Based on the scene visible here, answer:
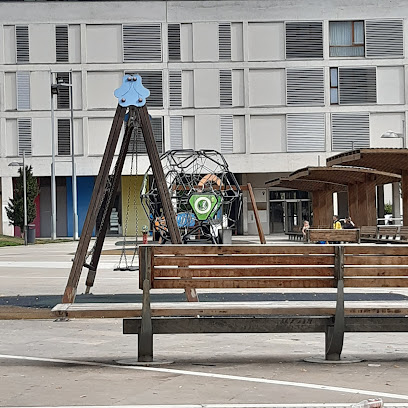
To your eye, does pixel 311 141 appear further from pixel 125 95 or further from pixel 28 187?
pixel 125 95

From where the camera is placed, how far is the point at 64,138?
227ft

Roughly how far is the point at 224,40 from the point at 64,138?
40.3 feet

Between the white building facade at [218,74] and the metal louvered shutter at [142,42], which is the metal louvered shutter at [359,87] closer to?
the white building facade at [218,74]

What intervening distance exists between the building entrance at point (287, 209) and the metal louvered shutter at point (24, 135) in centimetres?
1703

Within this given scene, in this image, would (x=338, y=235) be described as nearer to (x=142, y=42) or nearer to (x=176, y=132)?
(x=176, y=132)

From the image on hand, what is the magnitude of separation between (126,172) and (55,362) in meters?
59.5

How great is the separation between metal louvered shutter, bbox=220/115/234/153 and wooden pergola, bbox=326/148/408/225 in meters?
28.2

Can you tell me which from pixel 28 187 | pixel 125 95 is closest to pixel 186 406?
pixel 125 95

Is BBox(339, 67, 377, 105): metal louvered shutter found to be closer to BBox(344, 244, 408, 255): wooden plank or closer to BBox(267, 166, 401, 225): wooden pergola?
BBox(267, 166, 401, 225): wooden pergola

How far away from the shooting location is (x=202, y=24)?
224 ft

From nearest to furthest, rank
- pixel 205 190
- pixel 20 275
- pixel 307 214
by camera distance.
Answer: pixel 20 275, pixel 205 190, pixel 307 214

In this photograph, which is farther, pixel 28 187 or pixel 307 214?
pixel 307 214

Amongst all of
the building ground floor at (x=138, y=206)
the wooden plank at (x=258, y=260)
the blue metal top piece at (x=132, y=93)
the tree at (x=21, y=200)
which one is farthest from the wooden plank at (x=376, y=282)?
the building ground floor at (x=138, y=206)

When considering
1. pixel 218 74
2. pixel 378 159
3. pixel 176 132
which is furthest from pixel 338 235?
pixel 218 74
